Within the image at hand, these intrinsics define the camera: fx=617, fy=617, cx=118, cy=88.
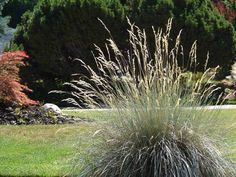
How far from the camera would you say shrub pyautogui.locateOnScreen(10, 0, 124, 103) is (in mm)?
16359

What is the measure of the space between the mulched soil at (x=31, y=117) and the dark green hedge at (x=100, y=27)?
4079 mm

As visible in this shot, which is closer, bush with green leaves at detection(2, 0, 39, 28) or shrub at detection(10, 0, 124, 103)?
shrub at detection(10, 0, 124, 103)

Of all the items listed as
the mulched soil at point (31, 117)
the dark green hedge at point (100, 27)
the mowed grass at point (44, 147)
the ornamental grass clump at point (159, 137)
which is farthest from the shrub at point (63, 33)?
the ornamental grass clump at point (159, 137)

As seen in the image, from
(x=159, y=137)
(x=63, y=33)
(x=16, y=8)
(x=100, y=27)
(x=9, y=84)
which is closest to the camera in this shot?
(x=159, y=137)

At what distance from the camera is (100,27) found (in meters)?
16.4

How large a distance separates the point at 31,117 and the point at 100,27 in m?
4.78

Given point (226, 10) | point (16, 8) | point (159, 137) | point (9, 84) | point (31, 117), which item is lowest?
point (16, 8)

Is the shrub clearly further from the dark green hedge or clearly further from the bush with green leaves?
the bush with green leaves

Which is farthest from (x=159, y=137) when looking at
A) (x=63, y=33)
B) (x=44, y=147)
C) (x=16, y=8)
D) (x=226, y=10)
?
(x=16, y=8)

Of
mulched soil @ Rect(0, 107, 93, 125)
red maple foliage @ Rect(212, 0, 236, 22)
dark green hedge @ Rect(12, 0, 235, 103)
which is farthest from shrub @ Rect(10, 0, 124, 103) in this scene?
red maple foliage @ Rect(212, 0, 236, 22)

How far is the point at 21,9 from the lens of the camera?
28.3 metres

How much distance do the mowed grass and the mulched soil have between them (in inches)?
27.1

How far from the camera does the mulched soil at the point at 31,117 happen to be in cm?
1208

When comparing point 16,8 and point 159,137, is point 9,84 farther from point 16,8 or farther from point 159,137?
point 16,8
